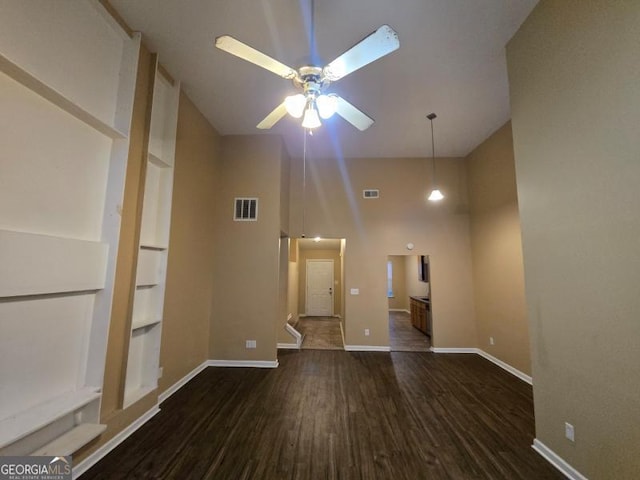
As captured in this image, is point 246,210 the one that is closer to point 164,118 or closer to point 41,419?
point 164,118

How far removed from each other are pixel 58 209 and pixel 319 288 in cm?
825

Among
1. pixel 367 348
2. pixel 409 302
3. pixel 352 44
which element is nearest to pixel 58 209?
pixel 352 44

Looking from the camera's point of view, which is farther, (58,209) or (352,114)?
(352,114)

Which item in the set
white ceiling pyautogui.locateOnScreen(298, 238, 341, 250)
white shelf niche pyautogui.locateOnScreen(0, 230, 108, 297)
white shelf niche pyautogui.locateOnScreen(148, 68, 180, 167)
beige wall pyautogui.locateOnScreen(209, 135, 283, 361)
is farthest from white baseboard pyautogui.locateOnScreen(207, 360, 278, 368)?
white ceiling pyautogui.locateOnScreen(298, 238, 341, 250)

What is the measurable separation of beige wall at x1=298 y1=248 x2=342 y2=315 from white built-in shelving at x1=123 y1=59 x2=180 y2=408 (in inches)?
266

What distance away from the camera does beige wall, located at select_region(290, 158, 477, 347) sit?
5219mm

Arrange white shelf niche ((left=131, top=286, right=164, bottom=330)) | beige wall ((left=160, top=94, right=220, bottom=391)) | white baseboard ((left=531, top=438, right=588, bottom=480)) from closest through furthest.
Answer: white baseboard ((left=531, top=438, right=588, bottom=480)) < white shelf niche ((left=131, top=286, right=164, bottom=330)) < beige wall ((left=160, top=94, right=220, bottom=391))

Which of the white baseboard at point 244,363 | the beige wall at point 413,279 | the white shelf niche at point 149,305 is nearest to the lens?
the white shelf niche at point 149,305

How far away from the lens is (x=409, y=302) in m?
9.47

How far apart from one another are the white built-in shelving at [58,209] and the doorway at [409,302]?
486 cm

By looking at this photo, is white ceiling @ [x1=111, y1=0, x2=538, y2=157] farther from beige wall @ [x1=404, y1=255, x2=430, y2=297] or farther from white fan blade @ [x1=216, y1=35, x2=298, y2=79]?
beige wall @ [x1=404, y1=255, x2=430, y2=297]

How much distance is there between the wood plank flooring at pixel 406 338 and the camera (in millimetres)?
5387

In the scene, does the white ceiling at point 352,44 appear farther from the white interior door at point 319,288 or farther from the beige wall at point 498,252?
the white interior door at point 319,288

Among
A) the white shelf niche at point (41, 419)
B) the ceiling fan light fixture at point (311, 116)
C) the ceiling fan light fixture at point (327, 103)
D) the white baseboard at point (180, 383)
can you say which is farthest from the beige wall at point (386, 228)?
the white shelf niche at point (41, 419)
